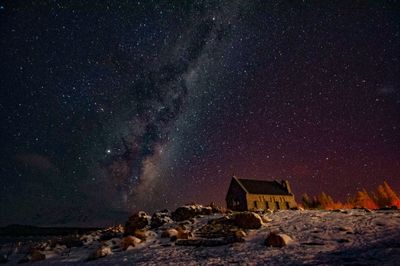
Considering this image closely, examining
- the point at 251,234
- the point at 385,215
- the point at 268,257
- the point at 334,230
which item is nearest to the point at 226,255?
the point at 268,257

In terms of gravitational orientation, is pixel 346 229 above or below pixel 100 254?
below

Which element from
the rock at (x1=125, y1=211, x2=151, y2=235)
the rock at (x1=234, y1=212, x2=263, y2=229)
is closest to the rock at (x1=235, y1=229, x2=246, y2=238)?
the rock at (x1=234, y1=212, x2=263, y2=229)

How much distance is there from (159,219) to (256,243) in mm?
9505

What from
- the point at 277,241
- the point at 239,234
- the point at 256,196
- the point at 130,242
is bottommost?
the point at 277,241

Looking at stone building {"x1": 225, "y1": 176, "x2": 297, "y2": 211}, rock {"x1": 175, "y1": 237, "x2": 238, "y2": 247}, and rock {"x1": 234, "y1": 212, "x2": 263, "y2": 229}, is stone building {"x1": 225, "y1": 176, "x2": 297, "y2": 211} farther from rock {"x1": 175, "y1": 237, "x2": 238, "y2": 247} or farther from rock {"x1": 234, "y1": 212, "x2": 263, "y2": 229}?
rock {"x1": 175, "y1": 237, "x2": 238, "y2": 247}

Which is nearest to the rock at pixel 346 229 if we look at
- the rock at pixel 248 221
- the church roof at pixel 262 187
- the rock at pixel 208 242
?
the rock at pixel 248 221

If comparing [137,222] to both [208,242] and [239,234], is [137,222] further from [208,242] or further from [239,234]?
[239,234]

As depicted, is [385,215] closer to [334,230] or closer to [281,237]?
[334,230]

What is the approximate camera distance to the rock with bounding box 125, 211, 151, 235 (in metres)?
19.7

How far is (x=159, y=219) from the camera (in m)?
19.9

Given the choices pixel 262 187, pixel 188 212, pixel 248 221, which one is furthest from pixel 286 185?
pixel 248 221

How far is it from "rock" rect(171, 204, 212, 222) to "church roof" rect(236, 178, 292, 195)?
26.5m

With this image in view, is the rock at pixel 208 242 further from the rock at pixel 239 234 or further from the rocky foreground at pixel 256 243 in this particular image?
the rock at pixel 239 234

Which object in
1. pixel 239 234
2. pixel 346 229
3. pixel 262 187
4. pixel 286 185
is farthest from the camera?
pixel 286 185
